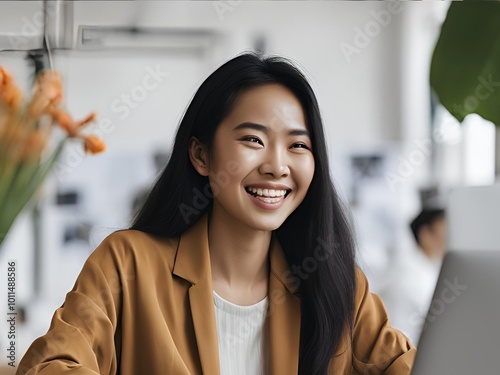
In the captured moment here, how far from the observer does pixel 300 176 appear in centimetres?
128

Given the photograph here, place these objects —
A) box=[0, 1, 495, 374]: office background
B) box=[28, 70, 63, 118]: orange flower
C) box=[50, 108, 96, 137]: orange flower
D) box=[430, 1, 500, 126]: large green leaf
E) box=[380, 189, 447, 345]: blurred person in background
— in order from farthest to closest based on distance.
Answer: box=[380, 189, 447, 345]: blurred person in background, box=[0, 1, 495, 374]: office background, box=[50, 108, 96, 137]: orange flower, box=[28, 70, 63, 118]: orange flower, box=[430, 1, 500, 126]: large green leaf

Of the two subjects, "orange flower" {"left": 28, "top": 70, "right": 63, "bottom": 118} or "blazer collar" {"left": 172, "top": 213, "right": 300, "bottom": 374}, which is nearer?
"blazer collar" {"left": 172, "top": 213, "right": 300, "bottom": 374}

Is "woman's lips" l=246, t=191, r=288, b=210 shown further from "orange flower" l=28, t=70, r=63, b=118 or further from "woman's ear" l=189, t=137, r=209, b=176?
"orange flower" l=28, t=70, r=63, b=118

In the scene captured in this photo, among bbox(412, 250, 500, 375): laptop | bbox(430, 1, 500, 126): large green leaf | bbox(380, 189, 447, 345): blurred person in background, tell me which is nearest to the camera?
bbox(430, 1, 500, 126): large green leaf

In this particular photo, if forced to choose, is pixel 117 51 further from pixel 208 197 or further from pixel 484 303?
pixel 484 303

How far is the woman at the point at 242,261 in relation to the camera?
1226 mm

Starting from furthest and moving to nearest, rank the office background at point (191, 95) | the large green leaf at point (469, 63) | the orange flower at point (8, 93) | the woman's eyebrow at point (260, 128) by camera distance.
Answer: the office background at point (191, 95) → the orange flower at point (8, 93) → the woman's eyebrow at point (260, 128) → the large green leaf at point (469, 63)

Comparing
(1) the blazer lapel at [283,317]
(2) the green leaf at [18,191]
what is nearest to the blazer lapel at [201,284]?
(1) the blazer lapel at [283,317]

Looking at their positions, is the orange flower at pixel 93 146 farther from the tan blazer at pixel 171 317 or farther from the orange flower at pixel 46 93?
the tan blazer at pixel 171 317

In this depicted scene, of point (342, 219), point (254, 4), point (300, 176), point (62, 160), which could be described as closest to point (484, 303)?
point (300, 176)

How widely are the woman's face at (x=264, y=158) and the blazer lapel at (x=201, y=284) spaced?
0.27 ft

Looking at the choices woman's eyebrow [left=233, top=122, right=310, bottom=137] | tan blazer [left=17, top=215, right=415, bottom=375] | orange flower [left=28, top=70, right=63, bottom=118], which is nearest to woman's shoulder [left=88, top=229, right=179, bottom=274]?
tan blazer [left=17, top=215, right=415, bottom=375]

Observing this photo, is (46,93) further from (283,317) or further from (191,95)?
(283,317)

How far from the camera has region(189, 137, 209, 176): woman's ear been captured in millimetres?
1350
